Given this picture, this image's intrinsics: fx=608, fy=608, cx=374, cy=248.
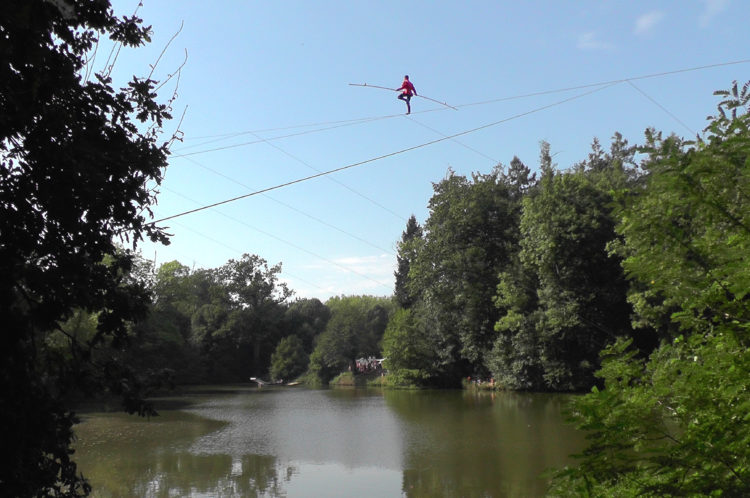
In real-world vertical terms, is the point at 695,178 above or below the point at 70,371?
above

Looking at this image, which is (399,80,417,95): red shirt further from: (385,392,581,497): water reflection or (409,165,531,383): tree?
(409,165,531,383): tree

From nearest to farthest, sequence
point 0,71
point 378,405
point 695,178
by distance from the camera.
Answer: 1. point 0,71
2. point 695,178
3. point 378,405

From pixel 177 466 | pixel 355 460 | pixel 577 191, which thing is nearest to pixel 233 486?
pixel 177 466

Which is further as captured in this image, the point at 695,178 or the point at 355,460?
the point at 355,460

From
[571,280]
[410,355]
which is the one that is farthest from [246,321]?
[571,280]

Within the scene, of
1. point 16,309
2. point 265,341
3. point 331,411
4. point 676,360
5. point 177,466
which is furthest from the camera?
point 265,341

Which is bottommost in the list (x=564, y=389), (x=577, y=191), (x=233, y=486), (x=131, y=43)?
(x=233, y=486)

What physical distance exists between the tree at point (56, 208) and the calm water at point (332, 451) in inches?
312

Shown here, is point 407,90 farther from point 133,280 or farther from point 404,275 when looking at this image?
point 404,275

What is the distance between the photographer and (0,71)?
3299mm

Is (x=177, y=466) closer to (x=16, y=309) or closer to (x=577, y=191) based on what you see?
(x=16, y=309)

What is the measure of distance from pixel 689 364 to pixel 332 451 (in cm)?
1308

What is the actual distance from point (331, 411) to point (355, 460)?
11795 millimetres

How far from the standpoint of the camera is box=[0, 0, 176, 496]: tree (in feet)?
11.9
